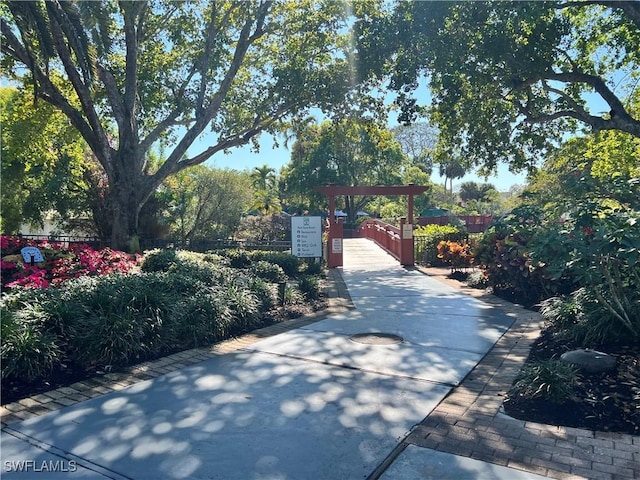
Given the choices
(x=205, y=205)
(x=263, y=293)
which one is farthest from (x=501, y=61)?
(x=205, y=205)

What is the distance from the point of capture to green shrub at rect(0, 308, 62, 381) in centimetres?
458

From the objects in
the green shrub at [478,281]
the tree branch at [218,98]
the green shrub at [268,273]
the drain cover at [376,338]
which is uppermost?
the tree branch at [218,98]

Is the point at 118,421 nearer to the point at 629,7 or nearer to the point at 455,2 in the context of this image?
the point at 455,2

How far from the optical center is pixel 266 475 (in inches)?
120

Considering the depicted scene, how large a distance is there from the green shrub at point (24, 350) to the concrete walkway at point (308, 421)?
0.48 meters

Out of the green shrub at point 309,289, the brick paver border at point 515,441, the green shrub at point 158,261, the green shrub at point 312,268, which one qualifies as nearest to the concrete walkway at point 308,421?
the brick paver border at point 515,441

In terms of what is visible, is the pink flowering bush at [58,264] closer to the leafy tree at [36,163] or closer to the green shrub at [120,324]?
the green shrub at [120,324]

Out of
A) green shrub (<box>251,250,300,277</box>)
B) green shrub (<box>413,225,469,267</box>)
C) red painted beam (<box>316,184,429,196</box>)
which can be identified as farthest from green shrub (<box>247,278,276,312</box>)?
green shrub (<box>413,225,469,267</box>)

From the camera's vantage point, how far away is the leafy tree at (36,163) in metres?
14.5

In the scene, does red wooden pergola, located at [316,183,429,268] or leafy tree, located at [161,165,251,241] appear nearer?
red wooden pergola, located at [316,183,429,268]

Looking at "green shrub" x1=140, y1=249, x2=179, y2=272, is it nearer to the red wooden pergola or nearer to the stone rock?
the red wooden pergola

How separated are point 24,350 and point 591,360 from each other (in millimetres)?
5714

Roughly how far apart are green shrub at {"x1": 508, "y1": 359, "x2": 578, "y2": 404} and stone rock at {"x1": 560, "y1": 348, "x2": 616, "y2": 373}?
30cm

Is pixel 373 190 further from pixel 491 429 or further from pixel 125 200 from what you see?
pixel 491 429
